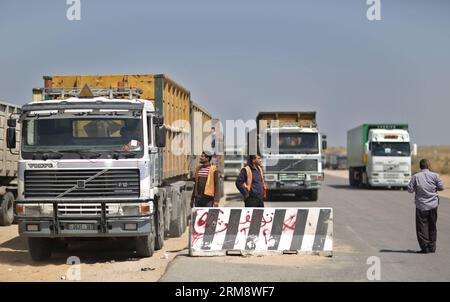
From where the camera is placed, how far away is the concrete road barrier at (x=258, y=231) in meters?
12.7

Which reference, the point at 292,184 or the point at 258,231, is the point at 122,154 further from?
the point at 292,184

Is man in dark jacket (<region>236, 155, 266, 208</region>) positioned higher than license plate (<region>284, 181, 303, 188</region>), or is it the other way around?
man in dark jacket (<region>236, 155, 266, 208</region>)

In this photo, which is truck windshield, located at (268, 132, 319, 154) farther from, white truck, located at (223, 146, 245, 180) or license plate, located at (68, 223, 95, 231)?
white truck, located at (223, 146, 245, 180)

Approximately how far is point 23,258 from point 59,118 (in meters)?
3.02

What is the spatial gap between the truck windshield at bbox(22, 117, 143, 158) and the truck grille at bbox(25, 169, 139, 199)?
1.16 ft

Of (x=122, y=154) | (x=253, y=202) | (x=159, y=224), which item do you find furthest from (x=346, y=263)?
(x=122, y=154)

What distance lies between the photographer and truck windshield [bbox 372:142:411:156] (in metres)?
36.9

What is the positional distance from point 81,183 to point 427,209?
248 inches

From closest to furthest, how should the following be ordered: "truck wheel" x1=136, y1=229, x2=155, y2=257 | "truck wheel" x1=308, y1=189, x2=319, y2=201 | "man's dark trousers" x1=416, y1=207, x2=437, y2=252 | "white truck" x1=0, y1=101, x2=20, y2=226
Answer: "truck wheel" x1=136, y1=229, x2=155, y2=257
"man's dark trousers" x1=416, y1=207, x2=437, y2=252
"white truck" x1=0, y1=101, x2=20, y2=226
"truck wheel" x1=308, y1=189, x2=319, y2=201

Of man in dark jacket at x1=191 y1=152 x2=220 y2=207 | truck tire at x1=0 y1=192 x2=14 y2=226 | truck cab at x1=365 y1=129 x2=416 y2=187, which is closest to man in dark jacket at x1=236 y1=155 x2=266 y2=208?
man in dark jacket at x1=191 y1=152 x2=220 y2=207

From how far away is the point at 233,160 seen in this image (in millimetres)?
47594

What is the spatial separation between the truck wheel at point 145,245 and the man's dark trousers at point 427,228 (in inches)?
196

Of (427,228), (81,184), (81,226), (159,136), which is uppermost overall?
(159,136)
